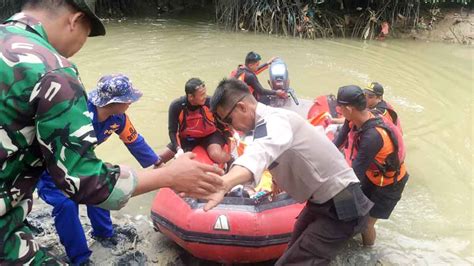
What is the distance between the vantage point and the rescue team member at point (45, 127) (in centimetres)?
134

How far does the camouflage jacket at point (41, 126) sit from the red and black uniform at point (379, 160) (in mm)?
2094

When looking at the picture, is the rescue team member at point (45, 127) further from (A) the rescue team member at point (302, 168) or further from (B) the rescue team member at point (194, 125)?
(B) the rescue team member at point (194, 125)

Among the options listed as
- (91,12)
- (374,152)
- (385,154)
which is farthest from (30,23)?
(385,154)

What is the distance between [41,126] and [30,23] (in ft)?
1.15

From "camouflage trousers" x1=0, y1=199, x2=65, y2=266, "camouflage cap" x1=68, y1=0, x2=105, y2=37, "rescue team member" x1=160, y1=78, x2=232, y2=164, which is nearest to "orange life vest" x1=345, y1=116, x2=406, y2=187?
"rescue team member" x1=160, y1=78, x2=232, y2=164

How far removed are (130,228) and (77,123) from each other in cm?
268

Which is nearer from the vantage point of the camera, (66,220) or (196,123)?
(66,220)

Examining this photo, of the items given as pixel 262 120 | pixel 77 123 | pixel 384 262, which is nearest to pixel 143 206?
pixel 384 262

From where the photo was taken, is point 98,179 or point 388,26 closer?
point 98,179

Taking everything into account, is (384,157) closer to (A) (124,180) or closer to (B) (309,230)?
(B) (309,230)

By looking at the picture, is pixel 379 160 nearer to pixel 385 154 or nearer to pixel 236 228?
pixel 385 154

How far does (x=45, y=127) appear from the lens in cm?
135

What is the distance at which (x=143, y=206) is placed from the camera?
4.55 meters

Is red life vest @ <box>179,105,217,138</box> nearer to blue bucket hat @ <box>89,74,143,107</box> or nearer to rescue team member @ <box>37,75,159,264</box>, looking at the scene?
rescue team member @ <box>37,75,159,264</box>
